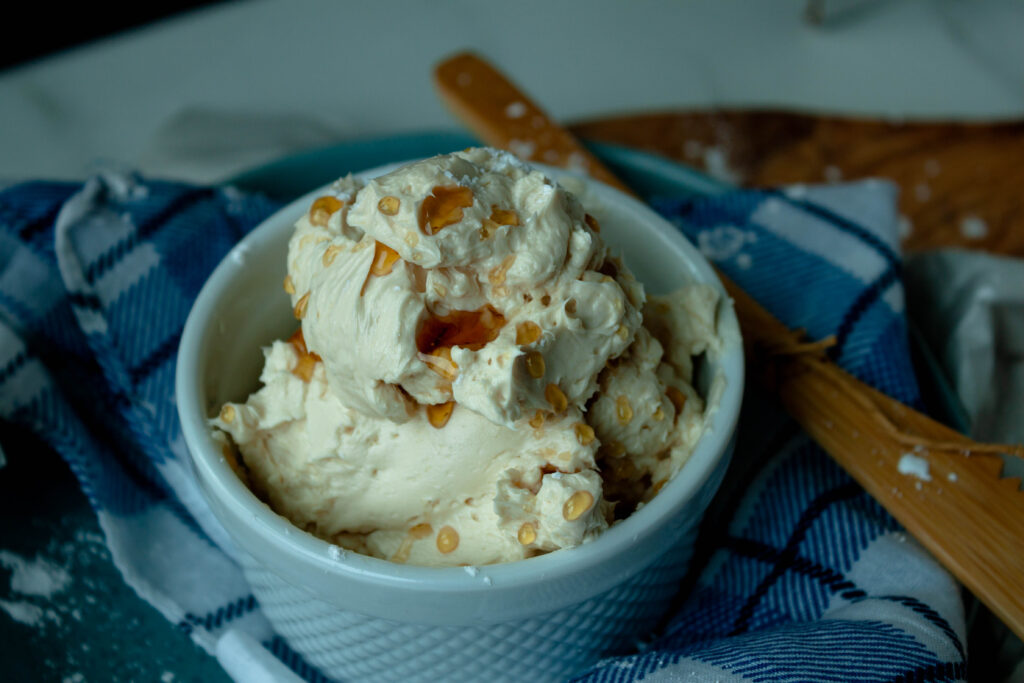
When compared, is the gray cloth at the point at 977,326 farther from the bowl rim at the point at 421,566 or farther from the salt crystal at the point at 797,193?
the bowl rim at the point at 421,566

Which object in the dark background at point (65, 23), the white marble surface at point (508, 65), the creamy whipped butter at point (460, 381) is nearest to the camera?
the creamy whipped butter at point (460, 381)

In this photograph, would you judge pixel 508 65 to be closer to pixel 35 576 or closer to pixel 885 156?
pixel 885 156

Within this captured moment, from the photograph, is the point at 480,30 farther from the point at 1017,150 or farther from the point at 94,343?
the point at 94,343

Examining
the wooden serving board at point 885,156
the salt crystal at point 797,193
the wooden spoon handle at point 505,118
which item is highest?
the wooden spoon handle at point 505,118

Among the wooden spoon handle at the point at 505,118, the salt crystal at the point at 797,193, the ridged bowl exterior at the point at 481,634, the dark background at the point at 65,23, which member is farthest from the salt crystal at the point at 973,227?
the dark background at the point at 65,23

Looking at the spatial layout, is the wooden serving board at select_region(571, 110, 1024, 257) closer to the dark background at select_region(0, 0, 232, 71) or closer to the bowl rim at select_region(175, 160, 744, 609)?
the bowl rim at select_region(175, 160, 744, 609)

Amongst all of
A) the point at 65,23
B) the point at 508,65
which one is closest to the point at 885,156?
the point at 508,65
